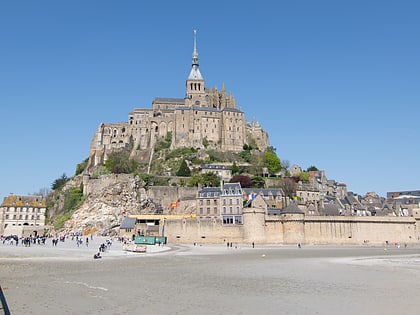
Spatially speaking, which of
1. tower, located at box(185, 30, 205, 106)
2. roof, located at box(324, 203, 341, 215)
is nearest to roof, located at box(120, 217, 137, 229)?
roof, located at box(324, 203, 341, 215)

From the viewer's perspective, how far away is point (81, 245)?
4097 cm

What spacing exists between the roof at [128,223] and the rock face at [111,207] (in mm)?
2383

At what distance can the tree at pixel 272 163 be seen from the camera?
72.6 meters

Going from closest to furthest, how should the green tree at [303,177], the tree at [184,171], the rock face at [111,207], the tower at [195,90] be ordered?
the rock face at [111,207], the tree at [184,171], the green tree at [303,177], the tower at [195,90]

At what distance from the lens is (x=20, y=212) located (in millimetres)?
65062

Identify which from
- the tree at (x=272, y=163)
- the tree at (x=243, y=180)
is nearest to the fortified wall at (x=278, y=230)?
the tree at (x=243, y=180)

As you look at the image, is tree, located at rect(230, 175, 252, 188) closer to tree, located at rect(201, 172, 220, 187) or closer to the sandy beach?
tree, located at rect(201, 172, 220, 187)

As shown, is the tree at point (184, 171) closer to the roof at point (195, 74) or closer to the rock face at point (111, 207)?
the rock face at point (111, 207)

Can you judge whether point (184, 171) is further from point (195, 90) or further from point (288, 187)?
point (195, 90)

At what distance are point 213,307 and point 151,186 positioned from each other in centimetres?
4739

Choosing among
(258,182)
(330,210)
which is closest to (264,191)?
(330,210)

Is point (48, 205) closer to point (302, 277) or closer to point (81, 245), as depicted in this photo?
point (81, 245)

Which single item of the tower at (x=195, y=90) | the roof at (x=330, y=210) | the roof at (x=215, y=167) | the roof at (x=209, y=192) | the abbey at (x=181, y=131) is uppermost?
the tower at (x=195, y=90)

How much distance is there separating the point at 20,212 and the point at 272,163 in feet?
139
